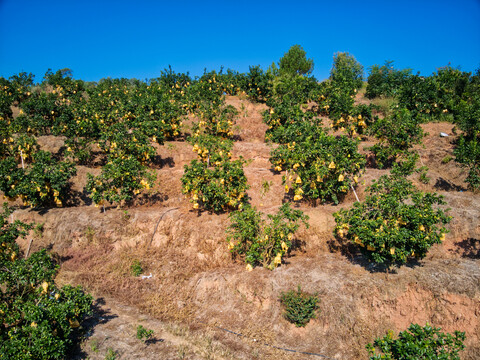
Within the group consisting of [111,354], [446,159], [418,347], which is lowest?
[111,354]

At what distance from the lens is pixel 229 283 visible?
30.9 feet

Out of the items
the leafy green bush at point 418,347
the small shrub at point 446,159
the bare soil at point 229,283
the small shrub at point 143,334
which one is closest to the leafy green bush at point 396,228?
the bare soil at point 229,283

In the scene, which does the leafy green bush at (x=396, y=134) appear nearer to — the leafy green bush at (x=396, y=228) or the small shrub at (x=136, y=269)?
the leafy green bush at (x=396, y=228)

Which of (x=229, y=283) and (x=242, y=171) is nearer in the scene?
(x=229, y=283)

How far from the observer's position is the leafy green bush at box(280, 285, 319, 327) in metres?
7.97

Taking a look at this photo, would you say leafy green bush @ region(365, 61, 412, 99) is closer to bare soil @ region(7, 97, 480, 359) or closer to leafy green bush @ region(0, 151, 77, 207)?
bare soil @ region(7, 97, 480, 359)

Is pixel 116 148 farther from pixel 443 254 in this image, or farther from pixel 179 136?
pixel 443 254

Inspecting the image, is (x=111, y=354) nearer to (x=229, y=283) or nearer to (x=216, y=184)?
(x=229, y=283)

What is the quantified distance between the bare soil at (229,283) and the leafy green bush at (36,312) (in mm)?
1074

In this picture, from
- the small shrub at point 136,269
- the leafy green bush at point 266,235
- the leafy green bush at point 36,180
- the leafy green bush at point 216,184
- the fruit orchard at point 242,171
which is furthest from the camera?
the leafy green bush at point 36,180

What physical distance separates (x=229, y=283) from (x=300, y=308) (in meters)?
2.38

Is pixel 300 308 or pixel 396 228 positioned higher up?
pixel 396 228

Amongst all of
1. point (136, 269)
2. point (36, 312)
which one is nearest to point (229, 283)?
point (136, 269)

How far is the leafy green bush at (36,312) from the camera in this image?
19.9 feet
